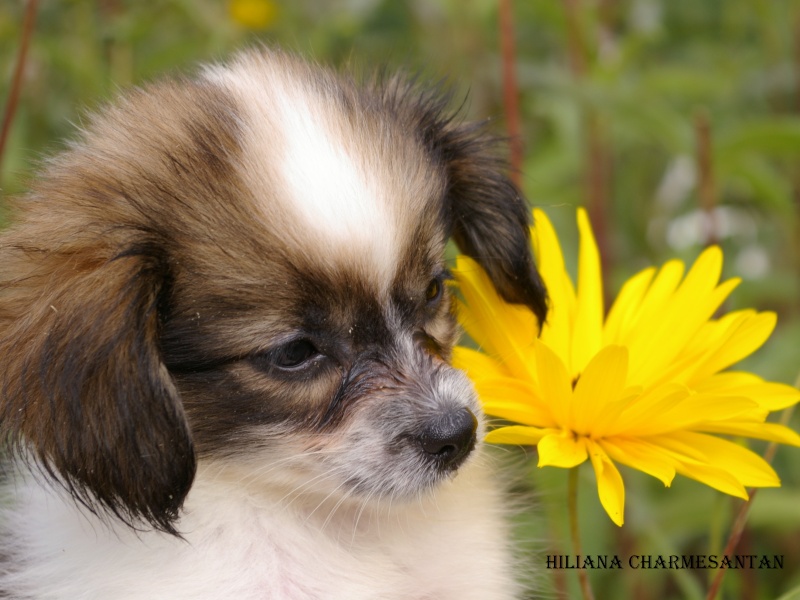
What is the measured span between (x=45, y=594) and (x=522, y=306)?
114 centimetres

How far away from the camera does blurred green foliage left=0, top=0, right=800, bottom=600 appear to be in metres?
2.79

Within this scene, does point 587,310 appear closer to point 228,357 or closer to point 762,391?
point 762,391

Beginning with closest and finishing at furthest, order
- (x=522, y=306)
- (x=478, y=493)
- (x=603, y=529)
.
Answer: (x=522, y=306)
(x=478, y=493)
(x=603, y=529)

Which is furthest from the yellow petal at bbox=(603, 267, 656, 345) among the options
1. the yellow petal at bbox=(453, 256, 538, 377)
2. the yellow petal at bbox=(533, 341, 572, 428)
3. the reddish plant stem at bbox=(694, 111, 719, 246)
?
the reddish plant stem at bbox=(694, 111, 719, 246)

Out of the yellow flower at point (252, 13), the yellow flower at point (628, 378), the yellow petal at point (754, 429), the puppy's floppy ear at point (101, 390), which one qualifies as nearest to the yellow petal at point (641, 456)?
the yellow flower at point (628, 378)

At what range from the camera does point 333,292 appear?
192 centimetres

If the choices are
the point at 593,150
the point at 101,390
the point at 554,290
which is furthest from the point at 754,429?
the point at 593,150

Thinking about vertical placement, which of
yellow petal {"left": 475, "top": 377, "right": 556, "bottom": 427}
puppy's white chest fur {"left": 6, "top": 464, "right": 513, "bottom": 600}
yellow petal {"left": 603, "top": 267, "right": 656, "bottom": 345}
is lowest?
puppy's white chest fur {"left": 6, "top": 464, "right": 513, "bottom": 600}

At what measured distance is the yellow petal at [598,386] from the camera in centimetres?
171

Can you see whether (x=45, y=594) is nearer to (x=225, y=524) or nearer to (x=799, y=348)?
(x=225, y=524)

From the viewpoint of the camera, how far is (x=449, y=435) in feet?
6.29

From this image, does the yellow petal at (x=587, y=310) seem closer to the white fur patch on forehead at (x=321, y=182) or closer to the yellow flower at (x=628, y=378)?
the yellow flower at (x=628, y=378)

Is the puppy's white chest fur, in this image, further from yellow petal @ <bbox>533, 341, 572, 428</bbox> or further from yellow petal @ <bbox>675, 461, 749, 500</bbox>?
yellow petal @ <bbox>675, 461, 749, 500</bbox>

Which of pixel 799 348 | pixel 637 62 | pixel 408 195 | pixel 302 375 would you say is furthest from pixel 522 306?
pixel 637 62
